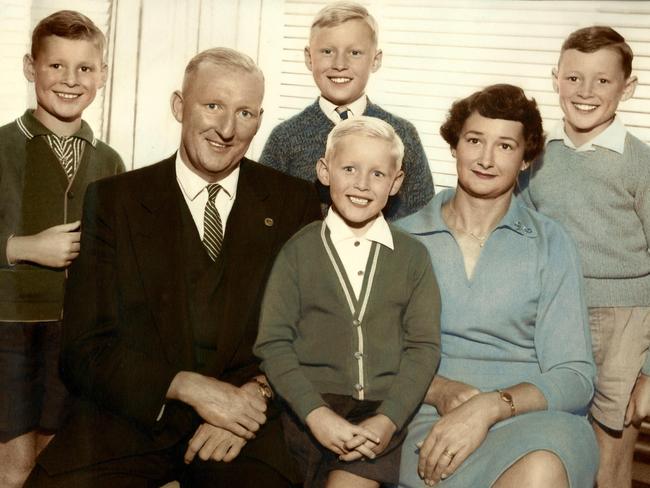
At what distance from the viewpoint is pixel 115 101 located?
2.11 metres

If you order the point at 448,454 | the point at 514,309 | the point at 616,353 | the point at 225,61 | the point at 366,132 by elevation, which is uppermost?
the point at 225,61

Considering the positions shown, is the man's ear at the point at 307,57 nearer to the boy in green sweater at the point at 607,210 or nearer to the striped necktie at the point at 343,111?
the striped necktie at the point at 343,111

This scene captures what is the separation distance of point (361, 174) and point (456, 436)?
2.05ft

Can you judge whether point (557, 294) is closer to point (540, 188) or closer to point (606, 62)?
point (540, 188)

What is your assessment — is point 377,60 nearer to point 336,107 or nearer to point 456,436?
point 336,107

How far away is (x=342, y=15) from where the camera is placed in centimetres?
189

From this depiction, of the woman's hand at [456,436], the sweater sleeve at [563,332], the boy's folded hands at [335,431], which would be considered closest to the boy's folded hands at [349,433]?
the boy's folded hands at [335,431]

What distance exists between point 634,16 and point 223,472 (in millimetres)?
Answer: 1478

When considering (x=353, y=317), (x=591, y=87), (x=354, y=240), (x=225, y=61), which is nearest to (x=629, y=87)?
(x=591, y=87)

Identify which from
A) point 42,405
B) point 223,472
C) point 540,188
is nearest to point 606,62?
point 540,188

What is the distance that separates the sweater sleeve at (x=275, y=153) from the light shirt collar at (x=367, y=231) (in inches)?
12.7

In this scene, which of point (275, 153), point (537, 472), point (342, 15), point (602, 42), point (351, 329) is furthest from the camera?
point (275, 153)

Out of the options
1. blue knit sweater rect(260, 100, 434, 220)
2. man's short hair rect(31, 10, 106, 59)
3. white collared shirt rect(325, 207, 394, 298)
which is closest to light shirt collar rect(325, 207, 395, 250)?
white collared shirt rect(325, 207, 394, 298)

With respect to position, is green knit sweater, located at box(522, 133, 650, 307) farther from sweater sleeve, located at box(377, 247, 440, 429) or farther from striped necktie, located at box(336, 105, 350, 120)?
striped necktie, located at box(336, 105, 350, 120)
